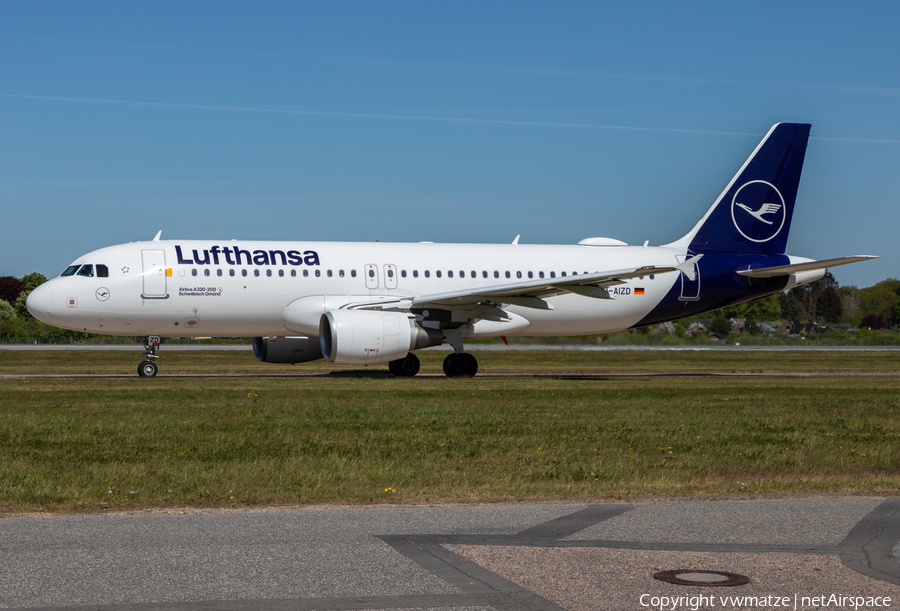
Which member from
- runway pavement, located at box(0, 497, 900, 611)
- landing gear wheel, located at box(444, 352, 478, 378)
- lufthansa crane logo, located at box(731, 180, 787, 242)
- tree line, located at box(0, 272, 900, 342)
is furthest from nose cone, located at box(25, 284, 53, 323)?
tree line, located at box(0, 272, 900, 342)

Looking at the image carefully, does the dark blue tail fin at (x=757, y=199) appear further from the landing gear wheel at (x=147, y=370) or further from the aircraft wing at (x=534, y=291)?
the landing gear wheel at (x=147, y=370)

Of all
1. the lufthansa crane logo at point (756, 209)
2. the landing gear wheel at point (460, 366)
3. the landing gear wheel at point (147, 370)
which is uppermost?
the lufthansa crane logo at point (756, 209)

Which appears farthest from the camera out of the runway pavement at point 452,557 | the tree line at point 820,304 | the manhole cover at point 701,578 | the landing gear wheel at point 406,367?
the tree line at point 820,304

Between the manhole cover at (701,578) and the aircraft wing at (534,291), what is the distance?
17.5 m

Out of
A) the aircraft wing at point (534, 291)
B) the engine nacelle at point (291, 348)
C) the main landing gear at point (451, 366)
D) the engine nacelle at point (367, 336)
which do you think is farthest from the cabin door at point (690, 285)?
the engine nacelle at point (291, 348)

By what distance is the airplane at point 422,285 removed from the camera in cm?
2466

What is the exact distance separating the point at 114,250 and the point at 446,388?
9902mm

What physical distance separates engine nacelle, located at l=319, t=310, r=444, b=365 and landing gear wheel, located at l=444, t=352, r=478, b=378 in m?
2.09

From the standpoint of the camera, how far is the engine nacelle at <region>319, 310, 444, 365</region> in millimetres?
23484

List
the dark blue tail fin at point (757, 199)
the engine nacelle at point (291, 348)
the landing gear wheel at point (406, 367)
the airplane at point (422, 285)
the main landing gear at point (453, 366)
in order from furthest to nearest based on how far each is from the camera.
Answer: the dark blue tail fin at point (757, 199)
the engine nacelle at point (291, 348)
the landing gear wheel at point (406, 367)
the main landing gear at point (453, 366)
the airplane at point (422, 285)

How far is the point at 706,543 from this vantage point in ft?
23.3

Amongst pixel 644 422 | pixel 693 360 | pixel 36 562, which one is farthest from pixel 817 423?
pixel 693 360

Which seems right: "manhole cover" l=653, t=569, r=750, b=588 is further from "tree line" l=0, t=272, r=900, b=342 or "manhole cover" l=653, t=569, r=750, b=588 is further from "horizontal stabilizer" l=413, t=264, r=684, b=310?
"tree line" l=0, t=272, r=900, b=342

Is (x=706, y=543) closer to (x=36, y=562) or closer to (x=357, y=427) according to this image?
(x=36, y=562)
